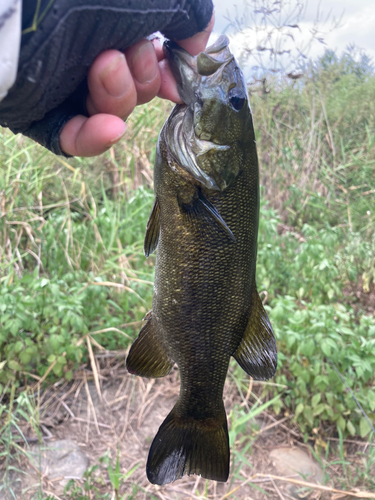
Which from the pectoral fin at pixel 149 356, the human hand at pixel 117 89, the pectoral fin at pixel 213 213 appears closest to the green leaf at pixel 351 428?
the pectoral fin at pixel 149 356

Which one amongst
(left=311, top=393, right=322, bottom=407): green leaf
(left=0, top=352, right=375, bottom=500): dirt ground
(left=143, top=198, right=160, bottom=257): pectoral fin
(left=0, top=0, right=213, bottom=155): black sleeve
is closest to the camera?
(left=0, top=0, right=213, bottom=155): black sleeve

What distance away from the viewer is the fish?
1.31 m

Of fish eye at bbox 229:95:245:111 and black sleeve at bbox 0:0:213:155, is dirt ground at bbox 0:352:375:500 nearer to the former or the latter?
fish eye at bbox 229:95:245:111

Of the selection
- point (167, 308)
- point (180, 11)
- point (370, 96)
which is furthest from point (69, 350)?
point (370, 96)

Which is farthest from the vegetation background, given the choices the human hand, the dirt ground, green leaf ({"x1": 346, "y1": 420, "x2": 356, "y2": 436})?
the human hand

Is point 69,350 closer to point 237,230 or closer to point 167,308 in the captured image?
point 167,308

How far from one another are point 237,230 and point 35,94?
2.45 ft

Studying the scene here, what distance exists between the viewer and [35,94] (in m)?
1.07

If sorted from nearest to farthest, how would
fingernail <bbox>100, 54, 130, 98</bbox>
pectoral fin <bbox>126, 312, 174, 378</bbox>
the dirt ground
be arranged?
fingernail <bbox>100, 54, 130, 98</bbox>, pectoral fin <bbox>126, 312, 174, 378</bbox>, the dirt ground

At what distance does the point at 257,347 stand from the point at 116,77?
41.6 inches

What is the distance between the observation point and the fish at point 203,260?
4.29ft

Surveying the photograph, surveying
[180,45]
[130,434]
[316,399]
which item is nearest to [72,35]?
[180,45]

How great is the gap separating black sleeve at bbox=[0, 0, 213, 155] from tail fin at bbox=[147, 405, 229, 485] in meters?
1.24

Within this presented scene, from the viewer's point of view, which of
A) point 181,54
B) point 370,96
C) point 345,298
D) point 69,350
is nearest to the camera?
point 181,54
